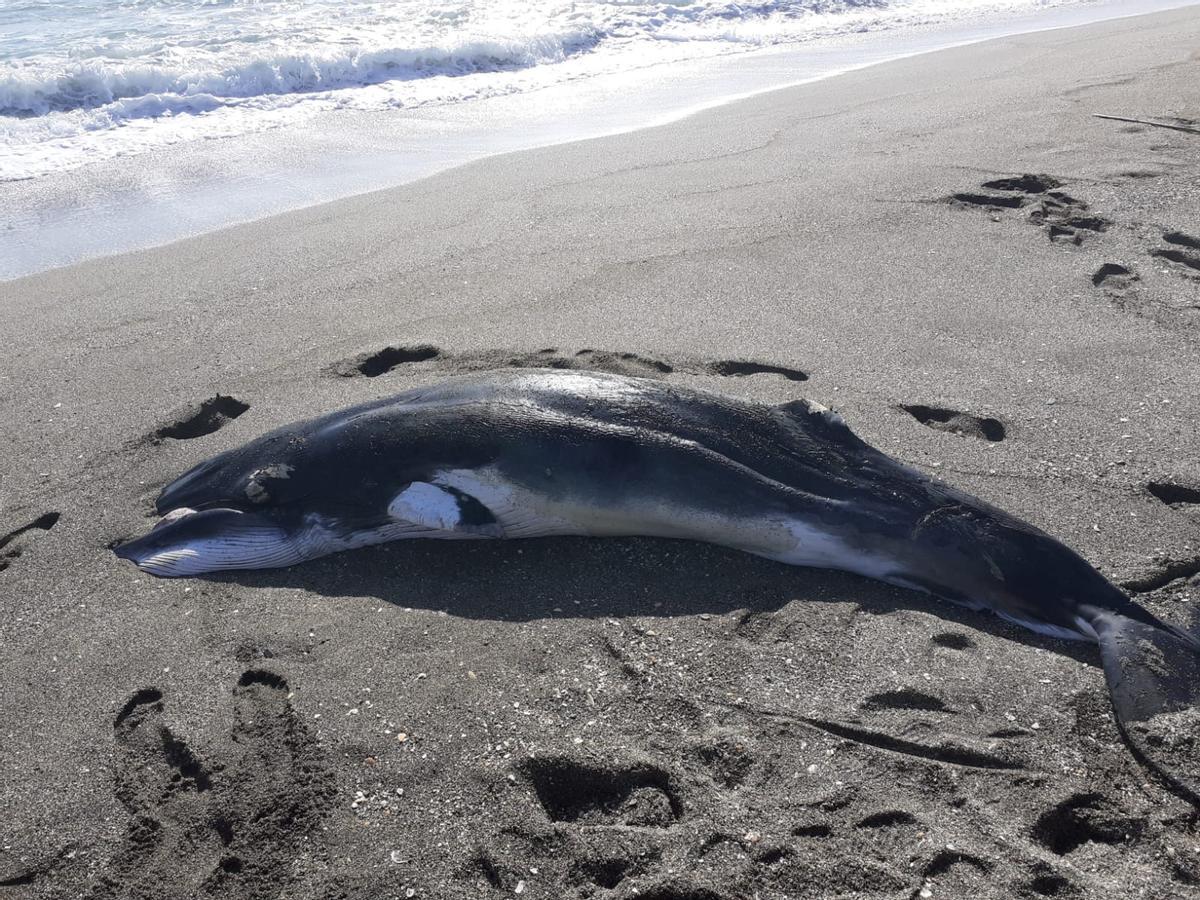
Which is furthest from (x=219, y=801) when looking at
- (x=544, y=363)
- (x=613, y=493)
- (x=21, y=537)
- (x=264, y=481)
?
(x=544, y=363)

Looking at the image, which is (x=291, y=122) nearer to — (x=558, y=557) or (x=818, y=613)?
(x=558, y=557)

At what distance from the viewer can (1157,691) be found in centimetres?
324

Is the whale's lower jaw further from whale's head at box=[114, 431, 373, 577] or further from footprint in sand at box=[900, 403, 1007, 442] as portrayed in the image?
footprint in sand at box=[900, 403, 1007, 442]

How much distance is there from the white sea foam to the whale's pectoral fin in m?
7.81

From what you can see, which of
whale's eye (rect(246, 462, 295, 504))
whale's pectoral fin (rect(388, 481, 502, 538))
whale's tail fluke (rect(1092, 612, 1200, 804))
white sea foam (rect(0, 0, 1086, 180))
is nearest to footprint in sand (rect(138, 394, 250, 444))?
whale's eye (rect(246, 462, 295, 504))

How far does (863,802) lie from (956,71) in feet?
34.7

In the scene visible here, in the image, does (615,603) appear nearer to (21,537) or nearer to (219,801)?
(219,801)

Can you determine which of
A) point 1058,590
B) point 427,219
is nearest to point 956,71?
point 427,219

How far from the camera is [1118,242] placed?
6.47 m

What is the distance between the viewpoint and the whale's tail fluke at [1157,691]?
3.02 metres

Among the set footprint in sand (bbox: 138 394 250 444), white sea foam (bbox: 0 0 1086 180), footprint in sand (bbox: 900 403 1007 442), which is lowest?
footprint in sand (bbox: 900 403 1007 442)

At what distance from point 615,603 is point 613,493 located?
475 mm

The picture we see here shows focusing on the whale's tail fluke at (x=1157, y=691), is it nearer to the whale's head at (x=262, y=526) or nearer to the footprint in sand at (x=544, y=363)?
the footprint in sand at (x=544, y=363)

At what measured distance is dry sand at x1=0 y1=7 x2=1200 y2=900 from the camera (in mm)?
2912
